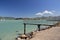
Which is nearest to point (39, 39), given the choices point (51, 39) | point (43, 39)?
point (43, 39)

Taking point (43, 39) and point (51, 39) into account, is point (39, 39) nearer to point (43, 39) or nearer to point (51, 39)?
point (43, 39)

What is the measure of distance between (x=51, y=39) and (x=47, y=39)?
1.02 feet

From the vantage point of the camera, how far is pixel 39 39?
10.6 m

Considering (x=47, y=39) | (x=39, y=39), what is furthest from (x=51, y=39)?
(x=39, y=39)

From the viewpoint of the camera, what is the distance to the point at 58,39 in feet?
32.5

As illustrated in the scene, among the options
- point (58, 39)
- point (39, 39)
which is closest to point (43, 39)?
point (39, 39)

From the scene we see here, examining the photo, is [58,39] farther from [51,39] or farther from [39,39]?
[39,39]

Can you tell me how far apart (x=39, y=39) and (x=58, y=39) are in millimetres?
1534

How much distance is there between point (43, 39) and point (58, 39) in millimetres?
1212

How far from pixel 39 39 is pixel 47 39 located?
0.70 meters

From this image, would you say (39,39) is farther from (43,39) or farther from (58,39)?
(58,39)

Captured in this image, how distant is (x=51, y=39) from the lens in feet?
33.2

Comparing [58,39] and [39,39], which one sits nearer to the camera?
[58,39]
